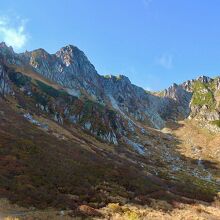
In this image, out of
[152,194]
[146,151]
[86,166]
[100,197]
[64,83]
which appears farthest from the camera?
[64,83]

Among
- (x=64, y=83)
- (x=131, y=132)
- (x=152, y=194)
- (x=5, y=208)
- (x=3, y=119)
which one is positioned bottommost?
(x=5, y=208)

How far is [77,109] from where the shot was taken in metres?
130

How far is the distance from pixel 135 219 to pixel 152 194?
15492mm

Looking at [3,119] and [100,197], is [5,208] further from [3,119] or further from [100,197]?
[3,119]

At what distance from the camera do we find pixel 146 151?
124 meters

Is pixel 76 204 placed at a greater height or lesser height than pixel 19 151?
lesser

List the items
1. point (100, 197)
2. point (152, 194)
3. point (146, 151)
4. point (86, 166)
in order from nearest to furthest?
point (100, 197), point (152, 194), point (86, 166), point (146, 151)

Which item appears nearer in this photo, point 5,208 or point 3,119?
point 5,208

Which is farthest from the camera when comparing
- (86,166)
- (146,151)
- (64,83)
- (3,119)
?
(64,83)

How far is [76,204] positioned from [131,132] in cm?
11690

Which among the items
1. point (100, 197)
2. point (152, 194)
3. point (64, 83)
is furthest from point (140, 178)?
point (64, 83)

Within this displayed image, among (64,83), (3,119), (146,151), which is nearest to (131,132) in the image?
(146,151)

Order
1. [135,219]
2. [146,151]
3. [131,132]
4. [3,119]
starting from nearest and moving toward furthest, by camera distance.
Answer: [135,219]
[3,119]
[146,151]
[131,132]

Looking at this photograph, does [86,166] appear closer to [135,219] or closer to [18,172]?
[18,172]
